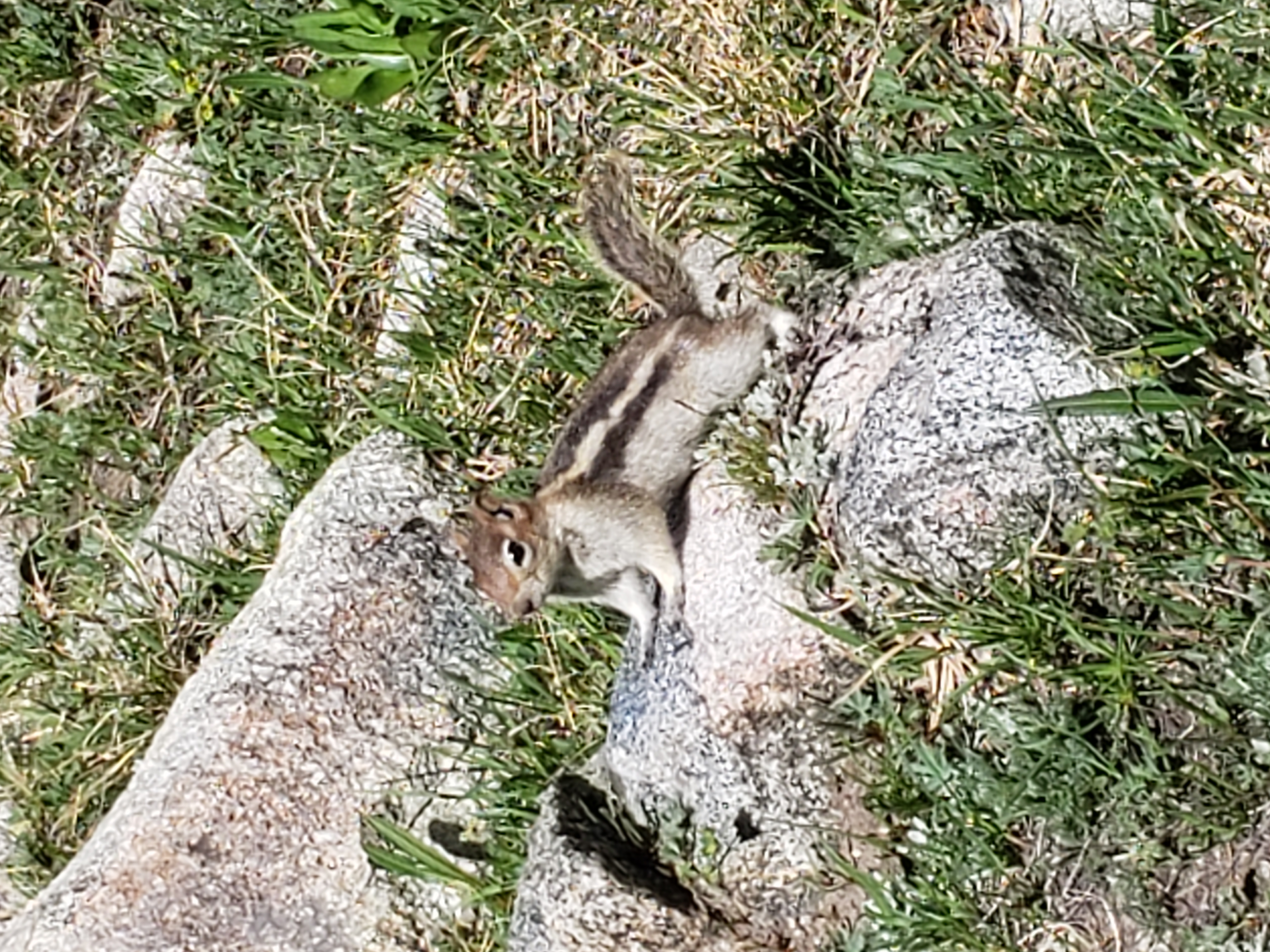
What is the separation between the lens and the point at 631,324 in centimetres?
562

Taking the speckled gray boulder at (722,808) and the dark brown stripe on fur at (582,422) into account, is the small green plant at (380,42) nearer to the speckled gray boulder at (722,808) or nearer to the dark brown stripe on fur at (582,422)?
the dark brown stripe on fur at (582,422)

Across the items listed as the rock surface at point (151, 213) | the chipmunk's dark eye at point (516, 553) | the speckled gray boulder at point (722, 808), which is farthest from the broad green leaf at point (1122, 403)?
the rock surface at point (151, 213)

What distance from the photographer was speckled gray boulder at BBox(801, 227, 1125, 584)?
4266mm

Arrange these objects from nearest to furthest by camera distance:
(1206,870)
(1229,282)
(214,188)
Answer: (1206,870) → (1229,282) → (214,188)

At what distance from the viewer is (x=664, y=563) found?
201 inches

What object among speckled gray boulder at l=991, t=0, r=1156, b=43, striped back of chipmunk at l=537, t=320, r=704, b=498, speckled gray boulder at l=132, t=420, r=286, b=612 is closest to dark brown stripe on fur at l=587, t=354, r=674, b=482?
striped back of chipmunk at l=537, t=320, r=704, b=498

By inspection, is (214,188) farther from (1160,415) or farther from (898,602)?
(1160,415)

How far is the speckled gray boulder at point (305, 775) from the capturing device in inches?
216

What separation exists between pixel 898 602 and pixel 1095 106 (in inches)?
53.1

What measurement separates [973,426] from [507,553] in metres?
1.47

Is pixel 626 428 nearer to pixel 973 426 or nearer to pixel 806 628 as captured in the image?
pixel 806 628

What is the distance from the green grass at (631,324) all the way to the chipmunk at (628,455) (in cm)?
20

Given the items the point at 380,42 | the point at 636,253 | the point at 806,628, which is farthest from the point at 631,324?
the point at 380,42

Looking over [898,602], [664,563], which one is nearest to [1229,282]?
[898,602]
